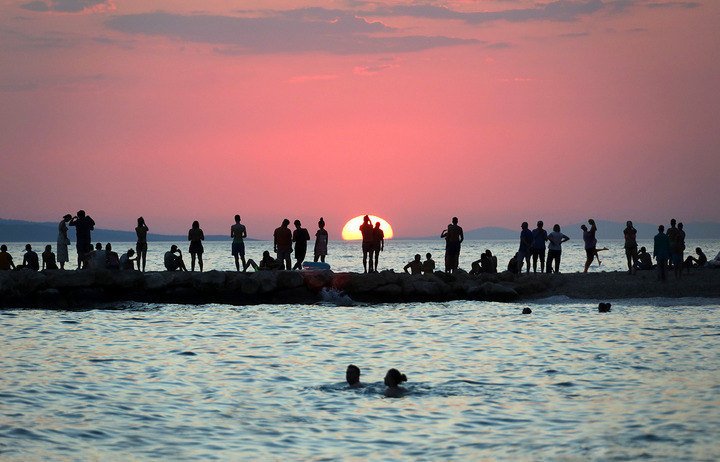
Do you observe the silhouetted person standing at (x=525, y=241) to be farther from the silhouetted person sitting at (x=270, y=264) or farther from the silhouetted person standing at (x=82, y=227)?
the silhouetted person standing at (x=82, y=227)

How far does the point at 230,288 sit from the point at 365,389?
16.5 m

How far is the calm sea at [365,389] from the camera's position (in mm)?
10117

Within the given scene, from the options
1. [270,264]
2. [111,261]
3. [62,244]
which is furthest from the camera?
[270,264]

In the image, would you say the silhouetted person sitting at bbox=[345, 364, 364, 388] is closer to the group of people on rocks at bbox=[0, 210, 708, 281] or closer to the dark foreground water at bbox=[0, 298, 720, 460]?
the dark foreground water at bbox=[0, 298, 720, 460]

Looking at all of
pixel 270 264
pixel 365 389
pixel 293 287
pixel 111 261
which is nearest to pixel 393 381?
pixel 365 389

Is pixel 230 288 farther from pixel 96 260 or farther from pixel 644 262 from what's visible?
pixel 644 262

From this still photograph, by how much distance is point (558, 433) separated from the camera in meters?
10.5

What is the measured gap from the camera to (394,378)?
13.1 meters

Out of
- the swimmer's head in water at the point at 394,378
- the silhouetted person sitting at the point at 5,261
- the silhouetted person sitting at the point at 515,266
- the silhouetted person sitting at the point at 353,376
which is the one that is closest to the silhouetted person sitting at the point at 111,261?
the silhouetted person sitting at the point at 5,261

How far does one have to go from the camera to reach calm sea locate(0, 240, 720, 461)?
1012cm

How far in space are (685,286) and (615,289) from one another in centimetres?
234

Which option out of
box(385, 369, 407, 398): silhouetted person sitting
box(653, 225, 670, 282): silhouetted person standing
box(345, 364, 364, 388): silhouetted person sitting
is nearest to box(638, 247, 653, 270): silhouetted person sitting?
box(653, 225, 670, 282): silhouetted person standing

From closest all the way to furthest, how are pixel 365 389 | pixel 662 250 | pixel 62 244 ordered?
pixel 365 389 < pixel 662 250 < pixel 62 244

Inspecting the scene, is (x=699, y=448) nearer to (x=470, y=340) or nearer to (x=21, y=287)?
(x=470, y=340)
